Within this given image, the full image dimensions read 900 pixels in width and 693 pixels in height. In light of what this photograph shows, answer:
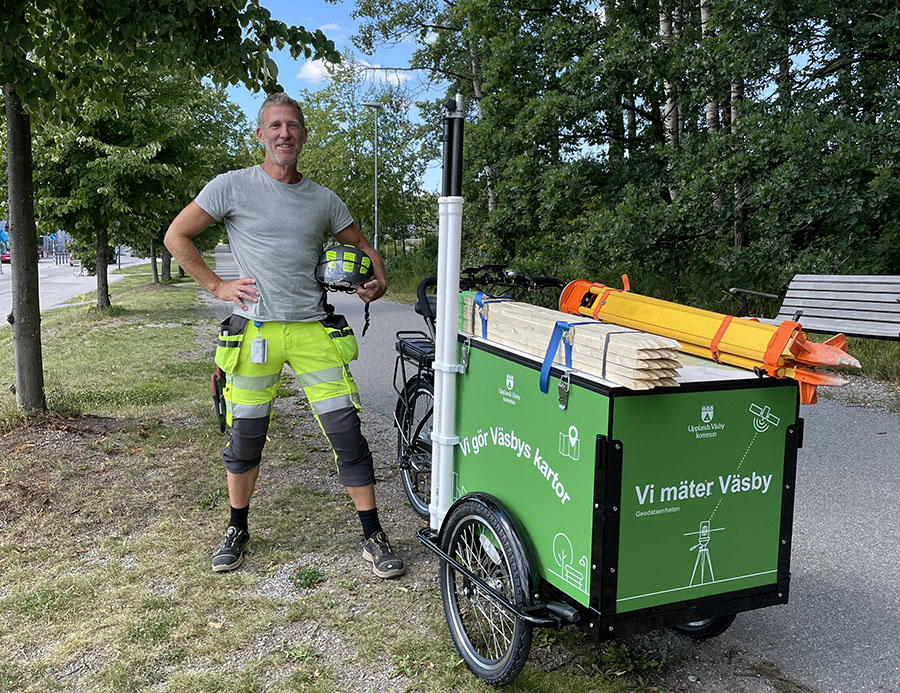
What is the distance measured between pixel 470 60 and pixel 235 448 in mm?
23664

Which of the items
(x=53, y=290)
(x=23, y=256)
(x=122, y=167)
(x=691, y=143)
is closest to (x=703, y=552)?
(x=23, y=256)

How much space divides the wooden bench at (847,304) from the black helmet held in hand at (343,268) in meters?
4.76

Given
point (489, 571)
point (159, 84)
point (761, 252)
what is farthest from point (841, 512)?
point (159, 84)

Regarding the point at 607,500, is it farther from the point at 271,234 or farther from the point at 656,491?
the point at 271,234

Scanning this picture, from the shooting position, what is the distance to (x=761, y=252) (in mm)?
9461

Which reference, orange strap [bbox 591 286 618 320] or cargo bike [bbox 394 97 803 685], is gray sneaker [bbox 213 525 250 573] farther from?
orange strap [bbox 591 286 618 320]

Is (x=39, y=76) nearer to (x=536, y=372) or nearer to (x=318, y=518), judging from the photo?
(x=318, y=518)

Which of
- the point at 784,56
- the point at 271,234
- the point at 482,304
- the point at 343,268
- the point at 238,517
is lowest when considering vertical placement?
the point at 238,517

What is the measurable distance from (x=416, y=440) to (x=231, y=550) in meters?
1.11

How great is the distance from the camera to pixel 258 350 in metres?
3.43

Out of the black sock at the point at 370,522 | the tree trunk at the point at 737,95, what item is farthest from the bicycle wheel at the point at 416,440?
the tree trunk at the point at 737,95

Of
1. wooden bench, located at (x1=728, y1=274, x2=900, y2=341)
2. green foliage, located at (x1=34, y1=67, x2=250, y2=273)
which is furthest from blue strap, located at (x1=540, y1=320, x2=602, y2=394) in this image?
green foliage, located at (x1=34, y1=67, x2=250, y2=273)

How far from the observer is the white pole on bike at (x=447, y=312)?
9.25 feet

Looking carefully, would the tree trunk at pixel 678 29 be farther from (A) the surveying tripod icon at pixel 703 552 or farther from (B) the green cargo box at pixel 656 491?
(A) the surveying tripod icon at pixel 703 552
